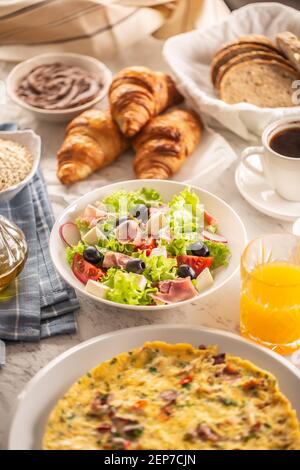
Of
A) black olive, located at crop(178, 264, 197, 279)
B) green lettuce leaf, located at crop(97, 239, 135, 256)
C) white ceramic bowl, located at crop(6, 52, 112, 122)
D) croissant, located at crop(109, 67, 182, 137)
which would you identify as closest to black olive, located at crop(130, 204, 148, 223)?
green lettuce leaf, located at crop(97, 239, 135, 256)

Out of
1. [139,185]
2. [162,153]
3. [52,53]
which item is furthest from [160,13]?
[139,185]

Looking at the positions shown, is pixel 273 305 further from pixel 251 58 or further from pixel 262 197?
pixel 251 58

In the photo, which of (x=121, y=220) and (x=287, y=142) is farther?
(x=287, y=142)

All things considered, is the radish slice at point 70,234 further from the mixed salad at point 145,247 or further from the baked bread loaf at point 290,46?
the baked bread loaf at point 290,46

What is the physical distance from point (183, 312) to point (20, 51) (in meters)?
1.61

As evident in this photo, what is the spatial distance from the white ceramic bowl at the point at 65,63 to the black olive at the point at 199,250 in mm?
882

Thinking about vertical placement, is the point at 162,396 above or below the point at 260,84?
above

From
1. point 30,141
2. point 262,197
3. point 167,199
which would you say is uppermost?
point 30,141

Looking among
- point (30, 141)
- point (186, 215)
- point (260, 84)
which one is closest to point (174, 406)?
point (186, 215)

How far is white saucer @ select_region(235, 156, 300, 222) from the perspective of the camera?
221 cm

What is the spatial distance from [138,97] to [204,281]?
0.90 meters

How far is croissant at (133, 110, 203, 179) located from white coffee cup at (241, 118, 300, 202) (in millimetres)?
226

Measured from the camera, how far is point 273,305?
1.68 metres

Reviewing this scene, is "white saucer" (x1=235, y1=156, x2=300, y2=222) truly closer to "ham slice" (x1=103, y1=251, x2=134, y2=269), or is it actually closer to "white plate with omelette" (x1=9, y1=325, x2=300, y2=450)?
"ham slice" (x1=103, y1=251, x2=134, y2=269)
